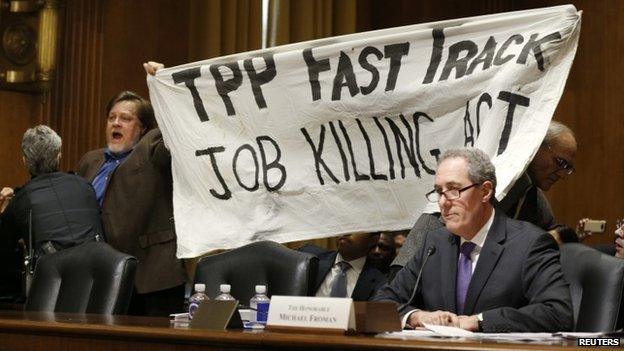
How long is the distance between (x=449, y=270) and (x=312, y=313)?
962mm

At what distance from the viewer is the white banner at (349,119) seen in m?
4.18

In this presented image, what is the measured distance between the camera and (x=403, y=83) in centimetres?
452

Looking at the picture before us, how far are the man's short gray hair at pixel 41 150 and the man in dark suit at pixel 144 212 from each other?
0.93 ft

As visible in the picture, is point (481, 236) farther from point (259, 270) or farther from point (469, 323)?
point (259, 270)

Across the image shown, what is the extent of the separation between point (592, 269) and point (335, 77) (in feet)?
5.06

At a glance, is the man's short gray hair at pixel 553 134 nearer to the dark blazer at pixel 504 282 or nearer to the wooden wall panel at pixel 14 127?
the dark blazer at pixel 504 282

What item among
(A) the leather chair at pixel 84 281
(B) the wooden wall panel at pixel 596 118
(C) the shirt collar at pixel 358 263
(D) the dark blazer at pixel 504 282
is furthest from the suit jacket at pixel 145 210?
(B) the wooden wall panel at pixel 596 118

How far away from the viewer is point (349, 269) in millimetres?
5797

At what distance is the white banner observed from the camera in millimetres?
4184

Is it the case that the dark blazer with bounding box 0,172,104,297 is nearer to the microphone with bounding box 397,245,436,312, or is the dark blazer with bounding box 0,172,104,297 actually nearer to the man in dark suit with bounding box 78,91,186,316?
the man in dark suit with bounding box 78,91,186,316

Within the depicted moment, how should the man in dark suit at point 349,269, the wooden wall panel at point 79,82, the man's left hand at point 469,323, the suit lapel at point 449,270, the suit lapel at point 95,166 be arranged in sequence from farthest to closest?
the wooden wall panel at point 79,82, the man in dark suit at point 349,269, the suit lapel at point 95,166, the suit lapel at point 449,270, the man's left hand at point 469,323

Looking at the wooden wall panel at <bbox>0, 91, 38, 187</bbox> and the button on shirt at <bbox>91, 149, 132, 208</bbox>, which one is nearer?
the button on shirt at <bbox>91, 149, 132, 208</bbox>

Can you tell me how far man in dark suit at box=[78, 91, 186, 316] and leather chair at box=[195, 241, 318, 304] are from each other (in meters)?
0.51

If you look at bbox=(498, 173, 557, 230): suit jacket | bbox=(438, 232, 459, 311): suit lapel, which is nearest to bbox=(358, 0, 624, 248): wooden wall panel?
bbox=(498, 173, 557, 230): suit jacket
